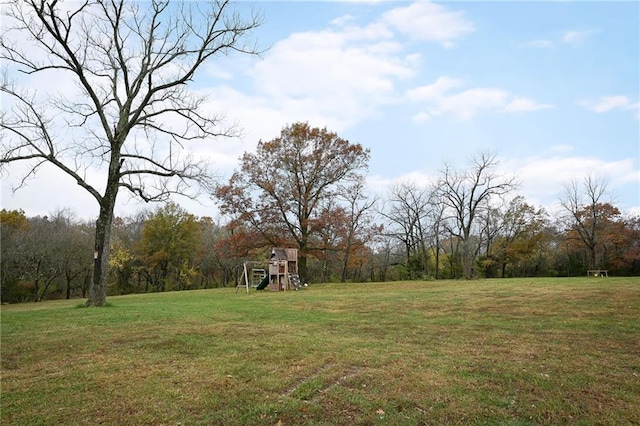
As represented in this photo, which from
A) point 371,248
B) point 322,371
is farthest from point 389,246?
point 322,371

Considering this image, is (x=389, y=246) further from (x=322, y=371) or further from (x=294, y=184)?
(x=322, y=371)

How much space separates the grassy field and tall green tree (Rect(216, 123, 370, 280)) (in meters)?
20.3

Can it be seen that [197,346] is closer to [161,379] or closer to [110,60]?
[161,379]

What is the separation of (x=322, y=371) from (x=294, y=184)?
2574cm

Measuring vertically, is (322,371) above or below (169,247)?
below

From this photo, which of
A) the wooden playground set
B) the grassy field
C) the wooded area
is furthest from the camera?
the wooded area

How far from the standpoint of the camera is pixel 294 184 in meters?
30.6

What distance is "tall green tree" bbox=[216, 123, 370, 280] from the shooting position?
97.3 ft

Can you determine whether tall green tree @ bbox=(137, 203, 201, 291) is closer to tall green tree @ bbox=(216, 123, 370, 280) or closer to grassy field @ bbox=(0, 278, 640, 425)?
tall green tree @ bbox=(216, 123, 370, 280)

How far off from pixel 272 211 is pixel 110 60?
1689 cm

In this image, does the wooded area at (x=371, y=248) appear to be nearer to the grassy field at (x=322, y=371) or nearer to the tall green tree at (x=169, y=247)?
the tall green tree at (x=169, y=247)

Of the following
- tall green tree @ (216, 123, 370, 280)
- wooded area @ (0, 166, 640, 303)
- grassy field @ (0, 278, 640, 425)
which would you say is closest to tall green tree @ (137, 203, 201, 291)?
wooded area @ (0, 166, 640, 303)

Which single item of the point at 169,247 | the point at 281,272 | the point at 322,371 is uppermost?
the point at 169,247

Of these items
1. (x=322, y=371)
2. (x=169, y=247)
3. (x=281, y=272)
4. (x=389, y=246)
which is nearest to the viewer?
(x=322, y=371)
